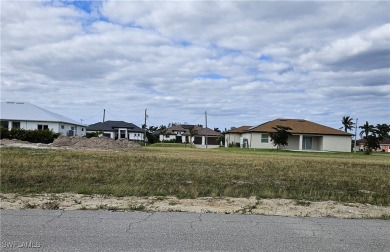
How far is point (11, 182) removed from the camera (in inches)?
470

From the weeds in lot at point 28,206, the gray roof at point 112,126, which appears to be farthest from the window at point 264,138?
the weeds in lot at point 28,206

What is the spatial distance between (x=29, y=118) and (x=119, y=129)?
34.9m

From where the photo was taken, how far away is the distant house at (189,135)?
10075 centimetres

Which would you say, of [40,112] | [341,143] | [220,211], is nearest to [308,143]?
[341,143]

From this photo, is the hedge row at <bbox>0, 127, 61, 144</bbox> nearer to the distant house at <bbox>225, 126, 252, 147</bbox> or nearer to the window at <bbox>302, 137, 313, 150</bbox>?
the distant house at <bbox>225, 126, 252, 147</bbox>

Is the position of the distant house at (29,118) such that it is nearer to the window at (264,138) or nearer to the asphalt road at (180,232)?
the window at (264,138)

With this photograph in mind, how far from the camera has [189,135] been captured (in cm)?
10094

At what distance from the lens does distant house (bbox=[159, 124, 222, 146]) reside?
331 feet

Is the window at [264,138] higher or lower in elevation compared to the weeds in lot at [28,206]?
higher

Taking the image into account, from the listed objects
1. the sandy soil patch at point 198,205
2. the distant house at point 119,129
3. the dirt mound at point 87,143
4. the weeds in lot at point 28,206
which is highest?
the distant house at point 119,129

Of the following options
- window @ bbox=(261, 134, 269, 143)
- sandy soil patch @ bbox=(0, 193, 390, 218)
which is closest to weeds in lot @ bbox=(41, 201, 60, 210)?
sandy soil patch @ bbox=(0, 193, 390, 218)

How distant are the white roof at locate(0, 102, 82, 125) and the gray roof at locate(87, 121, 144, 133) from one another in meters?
27.2

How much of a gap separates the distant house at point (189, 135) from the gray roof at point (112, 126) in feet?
45.9

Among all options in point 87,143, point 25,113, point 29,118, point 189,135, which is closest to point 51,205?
point 87,143
